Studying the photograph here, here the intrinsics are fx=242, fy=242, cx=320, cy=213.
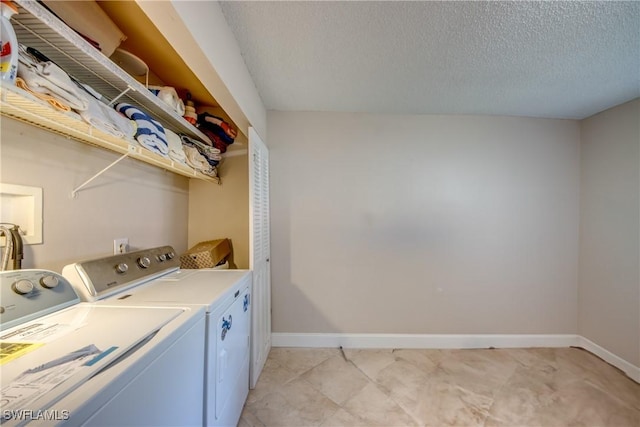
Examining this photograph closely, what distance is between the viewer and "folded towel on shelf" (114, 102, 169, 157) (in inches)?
46.3

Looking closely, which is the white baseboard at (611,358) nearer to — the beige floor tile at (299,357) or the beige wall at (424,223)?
the beige wall at (424,223)

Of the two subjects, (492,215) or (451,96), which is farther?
(492,215)

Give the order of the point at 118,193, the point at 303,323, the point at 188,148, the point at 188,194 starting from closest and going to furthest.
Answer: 1. the point at 118,193
2. the point at 188,148
3. the point at 188,194
4. the point at 303,323

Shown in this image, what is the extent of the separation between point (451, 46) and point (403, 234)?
152 cm

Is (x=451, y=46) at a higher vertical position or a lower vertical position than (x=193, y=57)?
higher

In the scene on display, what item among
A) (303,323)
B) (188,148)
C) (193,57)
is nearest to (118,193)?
(188,148)

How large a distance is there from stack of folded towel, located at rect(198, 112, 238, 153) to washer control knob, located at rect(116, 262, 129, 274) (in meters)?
1.13

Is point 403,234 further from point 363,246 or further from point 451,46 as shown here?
point 451,46

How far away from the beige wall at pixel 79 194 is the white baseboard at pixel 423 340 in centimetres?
151

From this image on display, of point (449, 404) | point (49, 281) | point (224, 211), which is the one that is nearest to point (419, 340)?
point (449, 404)

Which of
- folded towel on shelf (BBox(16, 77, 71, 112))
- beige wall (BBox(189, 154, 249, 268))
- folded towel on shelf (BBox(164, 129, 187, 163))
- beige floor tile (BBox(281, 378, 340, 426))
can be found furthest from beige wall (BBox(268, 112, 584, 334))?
folded towel on shelf (BBox(16, 77, 71, 112))

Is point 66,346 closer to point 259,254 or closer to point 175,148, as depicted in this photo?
point 175,148

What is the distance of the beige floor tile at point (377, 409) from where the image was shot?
153cm

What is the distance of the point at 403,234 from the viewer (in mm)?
2375
